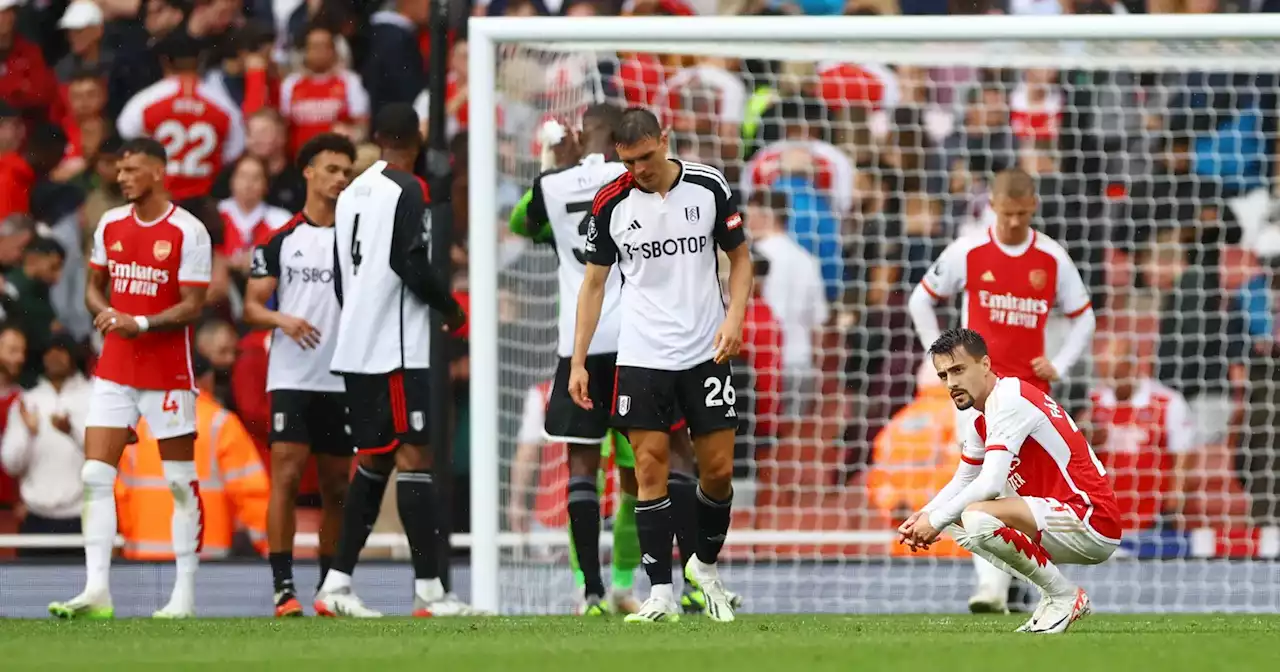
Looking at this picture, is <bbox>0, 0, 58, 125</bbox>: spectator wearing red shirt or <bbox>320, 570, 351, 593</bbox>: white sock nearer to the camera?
<bbox>320, 570, 351, 593</bbox>: white sock

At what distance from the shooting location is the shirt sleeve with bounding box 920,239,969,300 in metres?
9.05

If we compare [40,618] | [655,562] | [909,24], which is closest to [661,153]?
[655,562]

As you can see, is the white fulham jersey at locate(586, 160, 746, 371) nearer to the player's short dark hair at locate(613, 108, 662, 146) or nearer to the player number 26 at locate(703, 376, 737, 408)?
the player number 26 at locate(703, 376, 737, 408)

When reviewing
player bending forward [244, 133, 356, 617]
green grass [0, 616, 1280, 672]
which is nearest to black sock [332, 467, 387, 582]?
player bending forward [244, 133, 356, 617]

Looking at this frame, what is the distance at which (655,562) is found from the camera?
7.54 m

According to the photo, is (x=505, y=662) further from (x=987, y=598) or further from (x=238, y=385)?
(x=238, y=385)

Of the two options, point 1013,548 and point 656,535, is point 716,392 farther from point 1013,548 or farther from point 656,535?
point 1013,548

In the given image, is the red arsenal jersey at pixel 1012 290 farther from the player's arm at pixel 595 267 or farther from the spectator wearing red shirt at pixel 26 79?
the spectator wearing red shirt at pixel 26 79

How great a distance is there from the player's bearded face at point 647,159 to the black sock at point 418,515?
210 centimetres

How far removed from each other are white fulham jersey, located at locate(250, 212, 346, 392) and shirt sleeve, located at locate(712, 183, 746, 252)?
7.69 ft

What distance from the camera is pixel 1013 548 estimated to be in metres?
6.57

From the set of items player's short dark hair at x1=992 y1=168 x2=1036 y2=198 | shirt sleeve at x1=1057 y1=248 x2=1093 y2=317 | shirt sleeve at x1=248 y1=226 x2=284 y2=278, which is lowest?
shirt sleeve at x1=1057 y1=248 x2=1093 y2=317

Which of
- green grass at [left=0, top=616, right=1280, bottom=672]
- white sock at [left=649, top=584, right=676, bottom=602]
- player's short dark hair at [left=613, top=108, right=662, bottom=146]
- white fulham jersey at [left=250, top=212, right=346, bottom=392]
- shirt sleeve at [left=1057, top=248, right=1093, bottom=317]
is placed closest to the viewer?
green grass at [left=0, top=616, right=1280, bottom=672]

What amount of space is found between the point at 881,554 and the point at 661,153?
4230 mm
